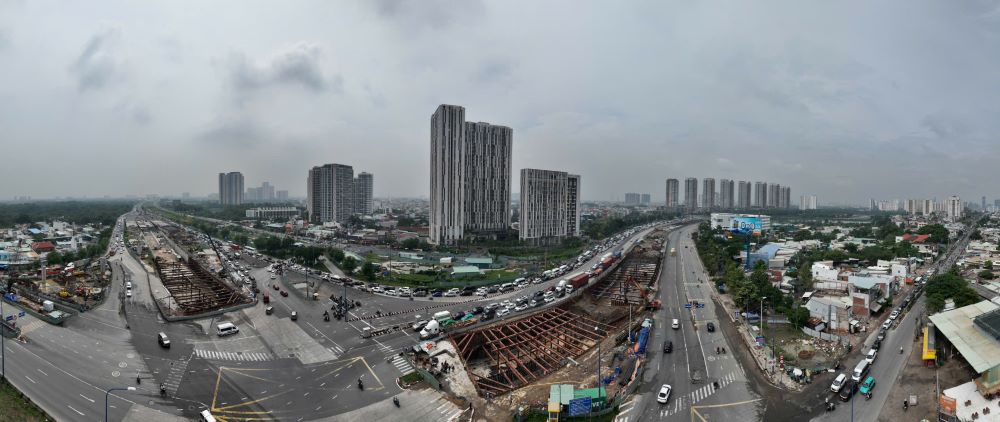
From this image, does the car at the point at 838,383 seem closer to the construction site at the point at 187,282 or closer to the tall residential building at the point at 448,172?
the construction site at the point at 187,282

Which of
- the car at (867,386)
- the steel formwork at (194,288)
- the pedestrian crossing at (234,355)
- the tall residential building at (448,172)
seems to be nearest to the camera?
the car at (867,386)

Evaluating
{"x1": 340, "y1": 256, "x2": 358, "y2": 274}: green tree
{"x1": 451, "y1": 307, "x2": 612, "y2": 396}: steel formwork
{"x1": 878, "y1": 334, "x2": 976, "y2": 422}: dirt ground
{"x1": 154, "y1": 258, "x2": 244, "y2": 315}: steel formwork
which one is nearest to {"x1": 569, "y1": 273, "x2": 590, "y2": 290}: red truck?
{"x1": 451, "y1": 307, "x2": 612, "y2": 396}: steel formwork

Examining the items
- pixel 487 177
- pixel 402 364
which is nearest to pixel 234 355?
pixel 402 364

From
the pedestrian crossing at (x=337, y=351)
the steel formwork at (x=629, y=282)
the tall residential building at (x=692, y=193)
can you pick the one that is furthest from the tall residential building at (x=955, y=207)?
the pedestrian crossing at (x=337, y=351)

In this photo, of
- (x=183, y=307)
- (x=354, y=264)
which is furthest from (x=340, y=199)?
(x=183, y=307)

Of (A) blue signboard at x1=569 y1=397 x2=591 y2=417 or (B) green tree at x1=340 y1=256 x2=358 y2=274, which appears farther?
(B) green tree at x1=340 y1=256 x2=358 y2=274

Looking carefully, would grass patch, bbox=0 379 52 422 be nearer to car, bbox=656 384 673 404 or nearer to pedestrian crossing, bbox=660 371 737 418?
car, bbox=656 384 673 404

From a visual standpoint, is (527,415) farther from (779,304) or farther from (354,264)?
(354,264)
